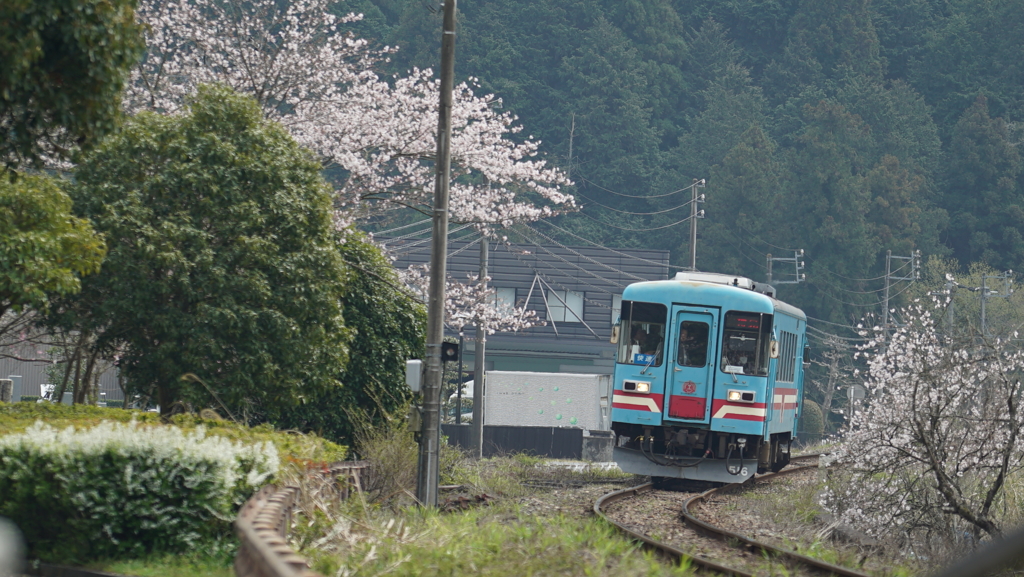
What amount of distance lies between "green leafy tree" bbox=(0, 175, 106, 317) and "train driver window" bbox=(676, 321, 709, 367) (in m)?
8.73

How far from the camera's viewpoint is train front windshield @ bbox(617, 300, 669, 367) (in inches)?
720

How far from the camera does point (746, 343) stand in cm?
1803

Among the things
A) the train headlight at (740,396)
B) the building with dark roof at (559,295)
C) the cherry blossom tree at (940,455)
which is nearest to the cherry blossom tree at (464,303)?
the train headlight at (740,396)

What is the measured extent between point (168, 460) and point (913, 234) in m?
60.0

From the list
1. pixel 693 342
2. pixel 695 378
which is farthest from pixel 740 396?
pixel 693 342

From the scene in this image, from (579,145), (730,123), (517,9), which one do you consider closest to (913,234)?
(730,123)

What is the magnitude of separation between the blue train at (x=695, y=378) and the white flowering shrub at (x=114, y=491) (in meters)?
10.3

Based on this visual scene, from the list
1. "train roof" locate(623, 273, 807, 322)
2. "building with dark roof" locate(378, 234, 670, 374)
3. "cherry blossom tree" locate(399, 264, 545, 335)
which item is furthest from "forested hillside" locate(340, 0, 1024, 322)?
"train roof" locate(623, 273, 807, 322)

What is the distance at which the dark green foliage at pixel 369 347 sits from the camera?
1989 centimetres

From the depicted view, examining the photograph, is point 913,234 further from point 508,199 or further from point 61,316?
point 61,316

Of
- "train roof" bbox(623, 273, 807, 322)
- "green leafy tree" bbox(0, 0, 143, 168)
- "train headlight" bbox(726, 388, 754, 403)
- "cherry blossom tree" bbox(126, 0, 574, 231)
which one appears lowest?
"train headlight" bbox(726, 388, 754, 403)

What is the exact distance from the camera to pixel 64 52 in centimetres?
954

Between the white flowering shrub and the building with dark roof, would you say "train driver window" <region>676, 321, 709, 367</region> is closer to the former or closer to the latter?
the white flowering shrub

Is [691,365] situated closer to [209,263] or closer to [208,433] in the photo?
[209,263]
